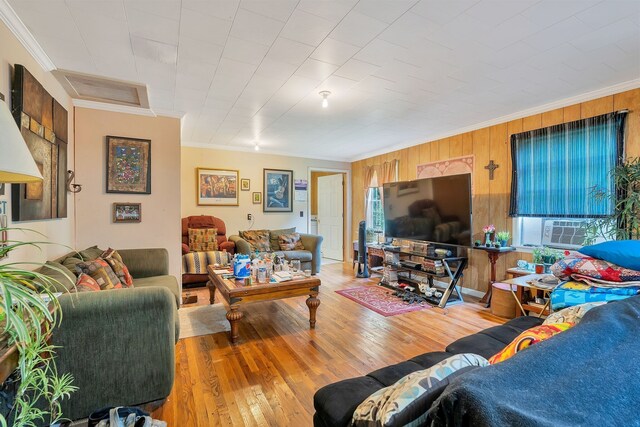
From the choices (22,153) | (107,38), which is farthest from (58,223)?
(22,153)

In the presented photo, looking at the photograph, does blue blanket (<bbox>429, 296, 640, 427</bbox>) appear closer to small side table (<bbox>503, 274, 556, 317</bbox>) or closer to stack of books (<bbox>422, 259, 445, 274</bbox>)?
small side table (<bbox>503, 274, 556, 317</bbox>)

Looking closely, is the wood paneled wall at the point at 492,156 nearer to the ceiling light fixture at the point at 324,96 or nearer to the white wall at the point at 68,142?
the ceiling light fixture at the point at 324,96

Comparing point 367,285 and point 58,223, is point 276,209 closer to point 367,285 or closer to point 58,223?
point 367,285

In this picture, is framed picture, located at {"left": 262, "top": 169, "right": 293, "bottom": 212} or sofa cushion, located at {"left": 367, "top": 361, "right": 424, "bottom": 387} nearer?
sofa cushion, located at {"left": 367, "top": 361, "right": 424, "bottom": 387}

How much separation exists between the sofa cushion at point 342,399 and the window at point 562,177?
125 inches

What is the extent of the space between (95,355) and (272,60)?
229 centimetres

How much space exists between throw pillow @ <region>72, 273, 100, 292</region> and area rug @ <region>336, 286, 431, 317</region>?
2.71 meters

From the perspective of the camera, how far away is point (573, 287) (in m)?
1.97

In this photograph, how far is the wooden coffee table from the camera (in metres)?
2.57

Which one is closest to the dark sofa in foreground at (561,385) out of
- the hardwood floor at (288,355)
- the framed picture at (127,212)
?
the hardwood floor at (288,355)

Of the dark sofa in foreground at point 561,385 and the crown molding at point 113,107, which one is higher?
the crown molding at point 113,107

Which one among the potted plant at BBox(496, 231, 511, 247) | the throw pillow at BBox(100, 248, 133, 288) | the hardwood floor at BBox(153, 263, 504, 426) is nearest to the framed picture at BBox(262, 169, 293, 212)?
the hardwood floor at BBox(153, 263, 504, 426)

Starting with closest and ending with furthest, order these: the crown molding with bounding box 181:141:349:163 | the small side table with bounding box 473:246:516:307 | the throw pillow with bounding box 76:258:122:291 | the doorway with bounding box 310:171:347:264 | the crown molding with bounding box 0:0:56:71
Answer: the crown molding with bounding box 0:0:56:71 < the throw pillow with bounding box 76:258:122:291 < the small side table with bounding box 473:246:516:307 < the crown molding with bounding box 181:141:349:163 < the doorway with bounding box 310:171:347:264

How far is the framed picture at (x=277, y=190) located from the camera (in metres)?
5.92
